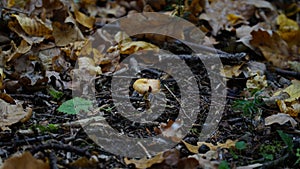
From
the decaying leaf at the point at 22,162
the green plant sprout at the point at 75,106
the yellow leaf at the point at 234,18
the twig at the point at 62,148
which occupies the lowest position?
the green plant sprout at the point at 75,106

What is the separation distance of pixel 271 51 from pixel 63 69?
1338 mm

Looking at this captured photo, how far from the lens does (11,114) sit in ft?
6.38

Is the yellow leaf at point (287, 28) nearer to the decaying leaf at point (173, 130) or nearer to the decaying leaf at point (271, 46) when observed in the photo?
the decaying leaf at point (271, 46)

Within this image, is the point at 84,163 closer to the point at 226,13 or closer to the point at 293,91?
the point at 293,91

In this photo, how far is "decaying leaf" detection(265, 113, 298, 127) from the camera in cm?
199

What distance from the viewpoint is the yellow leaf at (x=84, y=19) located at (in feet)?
9.38

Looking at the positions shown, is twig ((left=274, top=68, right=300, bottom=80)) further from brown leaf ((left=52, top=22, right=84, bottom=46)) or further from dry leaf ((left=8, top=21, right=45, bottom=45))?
dry leaf ((left=8, top=21, right=45, bottom=45))

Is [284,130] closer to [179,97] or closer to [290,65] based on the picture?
[179,97]

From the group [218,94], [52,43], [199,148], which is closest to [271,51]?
[218,94]

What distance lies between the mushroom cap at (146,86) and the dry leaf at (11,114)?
1.77 ft

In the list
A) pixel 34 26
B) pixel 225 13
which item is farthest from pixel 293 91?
pixel 34 26

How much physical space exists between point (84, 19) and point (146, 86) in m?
0.97

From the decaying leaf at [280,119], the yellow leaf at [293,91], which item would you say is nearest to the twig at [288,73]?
the yellow leaf at [293,91]

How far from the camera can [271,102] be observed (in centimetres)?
215
